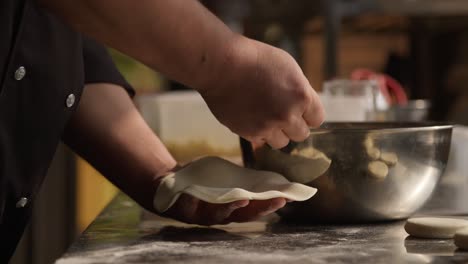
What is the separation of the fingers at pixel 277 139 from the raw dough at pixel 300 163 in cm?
6

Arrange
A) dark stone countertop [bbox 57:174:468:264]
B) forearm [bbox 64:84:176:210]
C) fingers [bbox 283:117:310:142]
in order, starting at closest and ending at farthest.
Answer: dark stone countertop [bbox 57:174:468:264] → fingers [bbox 283:117:310:142] → forearm [bbox 64:84:176:210]

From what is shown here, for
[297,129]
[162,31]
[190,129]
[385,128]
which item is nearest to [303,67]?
[190,129]

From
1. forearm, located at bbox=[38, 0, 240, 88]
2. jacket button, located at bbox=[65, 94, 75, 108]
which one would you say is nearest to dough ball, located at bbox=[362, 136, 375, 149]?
forearm, located at bbox=[38, 0, 240, 88]

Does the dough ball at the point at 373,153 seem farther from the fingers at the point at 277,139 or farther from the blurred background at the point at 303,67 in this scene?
the blurred background at the point at 303,67

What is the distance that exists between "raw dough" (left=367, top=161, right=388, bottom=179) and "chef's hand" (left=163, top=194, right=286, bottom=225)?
113 millimetres

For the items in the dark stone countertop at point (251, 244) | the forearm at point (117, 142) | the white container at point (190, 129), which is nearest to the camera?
the dark stone countertop at point (251, 244)

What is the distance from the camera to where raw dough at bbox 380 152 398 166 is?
94cm

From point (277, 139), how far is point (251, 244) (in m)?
0.12

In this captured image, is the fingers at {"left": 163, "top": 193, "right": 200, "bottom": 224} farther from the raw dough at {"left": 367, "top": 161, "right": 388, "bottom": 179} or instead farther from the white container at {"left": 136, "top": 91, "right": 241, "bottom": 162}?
the white container at {"left": 136, "top": 91, "right": 241, "bottom": 162}

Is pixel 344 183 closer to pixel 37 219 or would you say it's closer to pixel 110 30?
pixel 110 30

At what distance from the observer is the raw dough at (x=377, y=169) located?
0.94 m

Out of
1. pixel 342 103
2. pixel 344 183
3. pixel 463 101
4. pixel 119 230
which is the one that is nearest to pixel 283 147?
pixel 344 183

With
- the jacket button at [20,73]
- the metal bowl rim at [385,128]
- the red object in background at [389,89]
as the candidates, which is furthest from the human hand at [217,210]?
the red object in background at [389,89]

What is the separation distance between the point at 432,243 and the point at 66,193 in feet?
7.57
